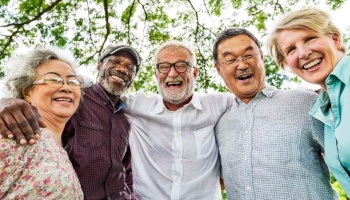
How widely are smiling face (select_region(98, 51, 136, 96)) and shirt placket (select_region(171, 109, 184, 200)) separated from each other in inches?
28.1

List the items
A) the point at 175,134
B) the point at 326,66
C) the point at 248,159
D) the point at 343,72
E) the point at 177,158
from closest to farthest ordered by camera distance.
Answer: the point at 343,72 < the point at 326,66 < the point at 248,159 < the point at 177,158 < the point at 175,134

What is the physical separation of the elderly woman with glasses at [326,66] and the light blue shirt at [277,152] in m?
0.19

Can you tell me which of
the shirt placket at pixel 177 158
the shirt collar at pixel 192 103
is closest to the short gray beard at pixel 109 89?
the shirt collar at pixel 192 103

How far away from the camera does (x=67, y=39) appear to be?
22.8 feet

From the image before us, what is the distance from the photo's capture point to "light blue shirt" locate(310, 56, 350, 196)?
192cm

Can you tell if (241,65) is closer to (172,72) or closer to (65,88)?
(172,72)

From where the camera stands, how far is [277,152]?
7.92 ft

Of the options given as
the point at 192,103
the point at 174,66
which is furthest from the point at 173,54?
the point at 192,103

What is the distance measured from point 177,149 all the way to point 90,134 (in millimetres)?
859

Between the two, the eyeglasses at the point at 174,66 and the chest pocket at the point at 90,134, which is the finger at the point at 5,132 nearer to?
the chest pocket at the point at 90,134

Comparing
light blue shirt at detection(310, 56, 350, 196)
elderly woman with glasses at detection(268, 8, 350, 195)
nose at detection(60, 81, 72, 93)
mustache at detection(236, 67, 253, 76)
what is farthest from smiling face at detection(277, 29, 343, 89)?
nose at detection(60, 81, 72, 93)

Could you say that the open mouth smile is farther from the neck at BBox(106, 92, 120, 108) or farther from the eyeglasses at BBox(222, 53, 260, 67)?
the neck at BBox(106, 92, 120, 108)

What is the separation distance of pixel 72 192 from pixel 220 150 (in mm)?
1423

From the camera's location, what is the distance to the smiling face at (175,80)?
3213 millimetres
